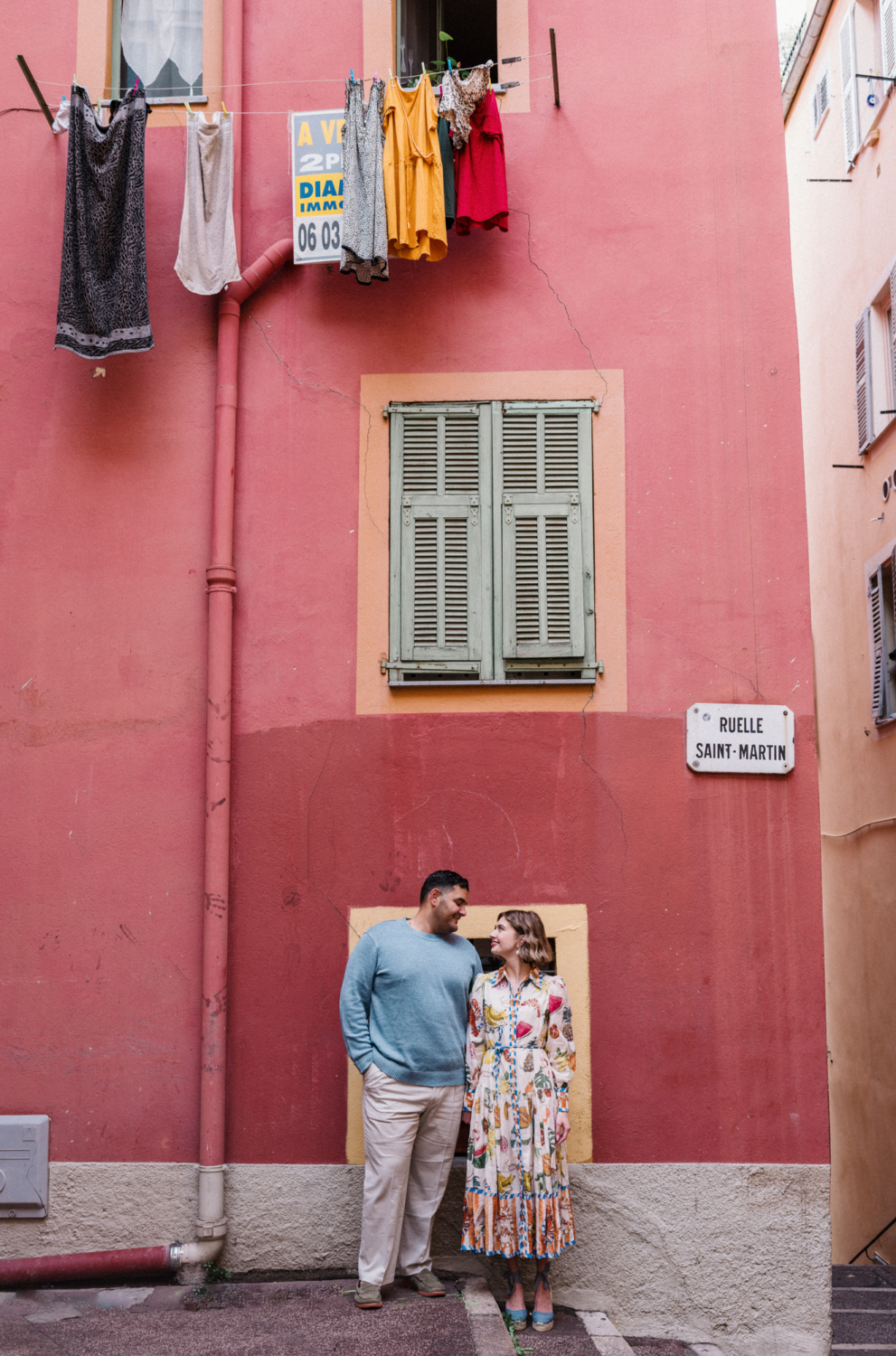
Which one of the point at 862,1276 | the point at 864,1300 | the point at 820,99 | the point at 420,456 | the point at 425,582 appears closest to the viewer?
the point at 425,582

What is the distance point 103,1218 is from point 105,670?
2.76 metres

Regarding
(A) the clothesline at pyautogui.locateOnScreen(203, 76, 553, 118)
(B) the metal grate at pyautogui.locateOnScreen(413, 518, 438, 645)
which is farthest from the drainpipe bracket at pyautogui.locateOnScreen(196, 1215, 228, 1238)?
(A) the clothesline at pyautogui.locateOnScreen(203, 76, 553, 118)

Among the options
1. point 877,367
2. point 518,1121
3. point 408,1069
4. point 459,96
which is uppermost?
point 877,367

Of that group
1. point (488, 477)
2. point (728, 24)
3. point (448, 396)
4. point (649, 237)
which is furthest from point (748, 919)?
point (728, 24)

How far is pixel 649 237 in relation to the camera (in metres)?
6.73

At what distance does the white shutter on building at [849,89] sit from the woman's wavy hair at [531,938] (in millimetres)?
9799

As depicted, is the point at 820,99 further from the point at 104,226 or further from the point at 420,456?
the point at 104,226

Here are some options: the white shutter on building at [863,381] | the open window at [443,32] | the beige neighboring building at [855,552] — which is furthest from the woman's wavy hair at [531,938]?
the white shutter on building at [863,381]

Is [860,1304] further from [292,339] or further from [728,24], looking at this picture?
[728,24]

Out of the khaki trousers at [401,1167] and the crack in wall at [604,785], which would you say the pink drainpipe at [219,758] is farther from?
the crack in wall at [604,785]

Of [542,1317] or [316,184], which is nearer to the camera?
[542,1317]

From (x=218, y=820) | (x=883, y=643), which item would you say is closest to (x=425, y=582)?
(x=218, y=820)

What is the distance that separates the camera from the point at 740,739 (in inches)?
247

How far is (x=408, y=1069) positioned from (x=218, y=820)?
162 cm
